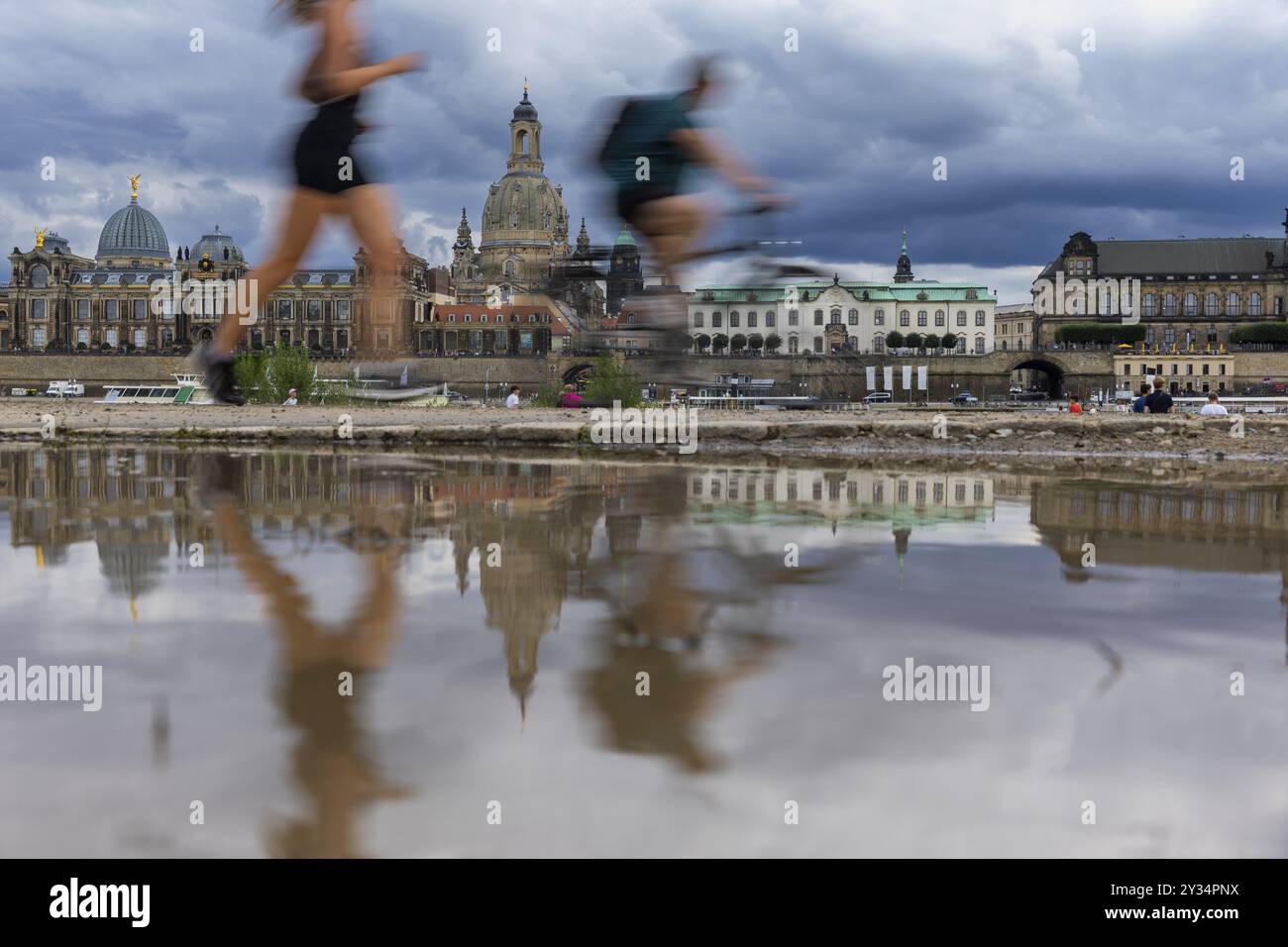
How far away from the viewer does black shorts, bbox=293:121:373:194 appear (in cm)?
516

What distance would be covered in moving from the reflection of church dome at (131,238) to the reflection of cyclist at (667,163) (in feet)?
473

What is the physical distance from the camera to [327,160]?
5211mm

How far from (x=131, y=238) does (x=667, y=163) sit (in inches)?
5768

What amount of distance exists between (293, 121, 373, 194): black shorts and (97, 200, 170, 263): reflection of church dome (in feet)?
475

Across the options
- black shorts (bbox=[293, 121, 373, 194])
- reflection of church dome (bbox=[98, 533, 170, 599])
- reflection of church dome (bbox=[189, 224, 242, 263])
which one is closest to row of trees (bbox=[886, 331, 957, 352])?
reflection of church dome (bbox=[189, 224, 242, 263])

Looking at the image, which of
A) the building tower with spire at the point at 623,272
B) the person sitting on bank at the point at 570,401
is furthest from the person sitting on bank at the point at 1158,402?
the building tower with spire at the point at 623,272

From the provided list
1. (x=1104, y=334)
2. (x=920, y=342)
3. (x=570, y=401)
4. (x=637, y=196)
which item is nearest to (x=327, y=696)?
(x=637, y=196)

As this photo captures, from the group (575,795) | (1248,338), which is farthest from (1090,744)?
(1248,338)

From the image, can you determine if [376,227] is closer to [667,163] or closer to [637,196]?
[637,196]
